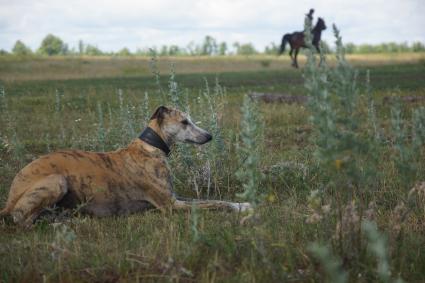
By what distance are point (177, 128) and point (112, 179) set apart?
116 cm

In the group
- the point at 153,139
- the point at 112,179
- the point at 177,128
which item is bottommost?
the point at 112,179

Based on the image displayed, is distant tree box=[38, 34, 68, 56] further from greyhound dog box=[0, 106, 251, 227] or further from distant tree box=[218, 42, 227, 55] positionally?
greyhound dog box=[0, 106, 251, 227]

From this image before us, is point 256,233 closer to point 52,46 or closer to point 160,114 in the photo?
point 160,114

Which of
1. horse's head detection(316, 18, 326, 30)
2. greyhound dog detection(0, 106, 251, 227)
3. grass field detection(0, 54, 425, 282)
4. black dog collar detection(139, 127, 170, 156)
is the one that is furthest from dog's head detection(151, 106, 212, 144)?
horse's head detection(316, 18, 326, 30)

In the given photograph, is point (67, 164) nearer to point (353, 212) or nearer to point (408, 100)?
point (353, 212)

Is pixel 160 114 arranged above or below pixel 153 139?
above

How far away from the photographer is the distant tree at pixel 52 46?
5960 inches

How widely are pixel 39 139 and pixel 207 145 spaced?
5.49 meters

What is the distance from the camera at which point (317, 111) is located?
4.03 m

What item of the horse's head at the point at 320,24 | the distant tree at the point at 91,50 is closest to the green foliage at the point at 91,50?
the distant tree at the point at 91,50

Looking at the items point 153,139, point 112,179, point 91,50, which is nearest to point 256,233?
point 112,179

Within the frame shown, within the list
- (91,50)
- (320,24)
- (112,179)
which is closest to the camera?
(112,179)

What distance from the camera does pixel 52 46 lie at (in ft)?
497

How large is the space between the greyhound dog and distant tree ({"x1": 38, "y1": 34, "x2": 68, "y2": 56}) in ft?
488
